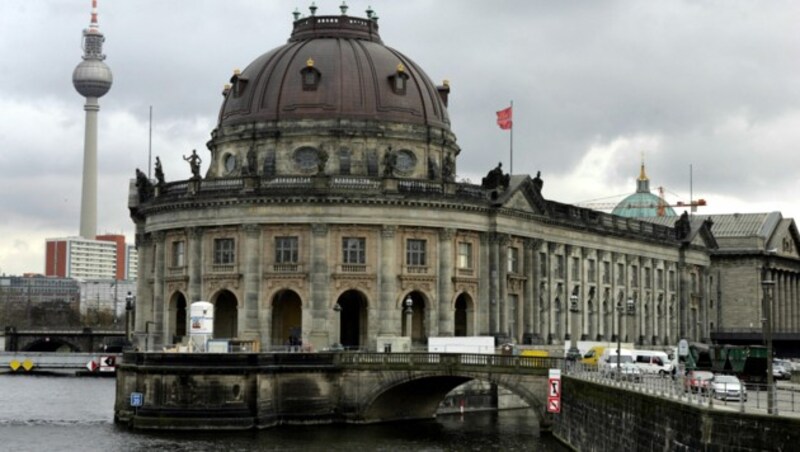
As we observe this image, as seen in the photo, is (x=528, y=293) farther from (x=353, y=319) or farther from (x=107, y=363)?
(x=107, y=363)

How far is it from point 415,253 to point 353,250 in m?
5.02

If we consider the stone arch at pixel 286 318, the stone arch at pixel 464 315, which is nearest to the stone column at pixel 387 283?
the stone arch at pixel 286 318

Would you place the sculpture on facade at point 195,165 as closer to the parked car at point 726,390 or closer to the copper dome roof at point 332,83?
the copper dome roof at point 332,83

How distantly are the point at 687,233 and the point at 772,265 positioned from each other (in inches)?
864

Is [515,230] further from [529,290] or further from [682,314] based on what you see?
[682,314]

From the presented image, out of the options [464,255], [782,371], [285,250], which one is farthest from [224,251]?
[782,371]

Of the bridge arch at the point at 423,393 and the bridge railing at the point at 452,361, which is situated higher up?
the bridge railing at the point at 452,361

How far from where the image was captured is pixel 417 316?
108562 mm

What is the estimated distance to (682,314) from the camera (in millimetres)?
151125

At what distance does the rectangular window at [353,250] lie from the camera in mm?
103562

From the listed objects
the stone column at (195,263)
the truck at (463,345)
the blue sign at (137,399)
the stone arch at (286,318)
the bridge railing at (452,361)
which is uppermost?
the stone column at (195,263)

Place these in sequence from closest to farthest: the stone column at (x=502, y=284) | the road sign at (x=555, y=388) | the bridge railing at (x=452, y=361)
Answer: the road sign at (x=555, y=388)
the bridge railing at (x=452, y=361)
the stone column at (x=502, y=284)

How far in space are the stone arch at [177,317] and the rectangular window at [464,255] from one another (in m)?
21.5

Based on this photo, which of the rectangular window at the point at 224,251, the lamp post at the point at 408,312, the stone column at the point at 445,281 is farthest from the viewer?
the stone column at the point at 445,281
